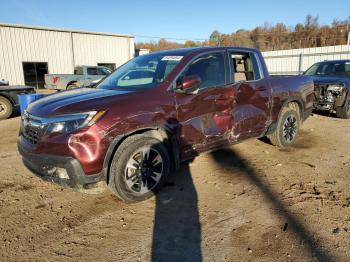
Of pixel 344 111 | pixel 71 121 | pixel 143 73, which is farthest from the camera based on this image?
pixel 344 111

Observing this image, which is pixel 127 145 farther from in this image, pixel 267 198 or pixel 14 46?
pixel 14 46

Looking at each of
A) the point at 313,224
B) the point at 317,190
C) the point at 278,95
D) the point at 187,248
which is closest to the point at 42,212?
the point at 187,248

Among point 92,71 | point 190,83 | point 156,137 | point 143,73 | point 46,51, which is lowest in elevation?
point 156,137

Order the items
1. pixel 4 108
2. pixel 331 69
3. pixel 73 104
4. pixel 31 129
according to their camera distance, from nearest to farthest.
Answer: pixel 73 104, pixel 31 129, pixel 331 69, pixel 4 108

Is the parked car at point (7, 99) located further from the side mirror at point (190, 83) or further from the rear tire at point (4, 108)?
the side mirror at point (190, 83)

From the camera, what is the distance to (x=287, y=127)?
592 cm

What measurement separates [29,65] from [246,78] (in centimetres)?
2015

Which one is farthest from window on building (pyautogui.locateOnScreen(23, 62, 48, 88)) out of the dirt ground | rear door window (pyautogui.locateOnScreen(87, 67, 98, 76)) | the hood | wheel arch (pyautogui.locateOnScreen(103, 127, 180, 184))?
wheel arch (pyautogui.locateOnScreen(103, 127, 180, 184))

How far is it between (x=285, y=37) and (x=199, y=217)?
2708 inches

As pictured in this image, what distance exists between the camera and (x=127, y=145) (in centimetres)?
353

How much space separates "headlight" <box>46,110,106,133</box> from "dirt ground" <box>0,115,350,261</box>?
1.05 m

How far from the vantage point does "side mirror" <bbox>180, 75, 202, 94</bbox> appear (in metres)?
3.84

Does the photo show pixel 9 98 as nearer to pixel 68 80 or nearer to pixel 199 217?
pixel 68 80

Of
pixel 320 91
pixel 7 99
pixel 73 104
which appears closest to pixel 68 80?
pixel 7 99
